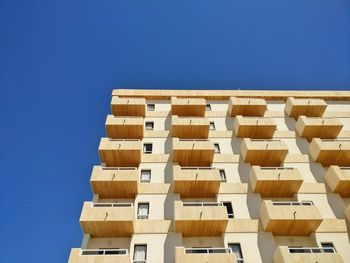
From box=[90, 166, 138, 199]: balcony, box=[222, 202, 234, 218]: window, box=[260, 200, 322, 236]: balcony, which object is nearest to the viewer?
box=[260, 200, 322, 236]: balcony

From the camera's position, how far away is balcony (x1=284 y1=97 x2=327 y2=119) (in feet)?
103

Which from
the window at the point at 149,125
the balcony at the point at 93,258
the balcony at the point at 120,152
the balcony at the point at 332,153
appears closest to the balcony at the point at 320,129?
the balcony at the point at 332,153

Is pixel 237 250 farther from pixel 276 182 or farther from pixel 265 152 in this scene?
pixel 265 152

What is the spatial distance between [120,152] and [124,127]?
143 inches

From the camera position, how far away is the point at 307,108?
31547 millimetres

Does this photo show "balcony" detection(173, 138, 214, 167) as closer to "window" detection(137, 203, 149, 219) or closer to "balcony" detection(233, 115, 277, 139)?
"balcony" detection(233, 115, 277, 139)

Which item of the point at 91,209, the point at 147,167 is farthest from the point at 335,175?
the point at 91,209

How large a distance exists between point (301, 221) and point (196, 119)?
13.1 m

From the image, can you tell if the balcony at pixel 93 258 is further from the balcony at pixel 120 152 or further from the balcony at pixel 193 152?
the balcony at pixel 193 152

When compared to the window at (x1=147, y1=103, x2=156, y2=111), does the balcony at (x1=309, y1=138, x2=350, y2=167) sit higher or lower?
lower

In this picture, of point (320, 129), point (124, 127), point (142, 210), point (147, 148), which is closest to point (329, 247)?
point (320, 129)

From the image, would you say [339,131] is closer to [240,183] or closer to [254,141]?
[254,141]

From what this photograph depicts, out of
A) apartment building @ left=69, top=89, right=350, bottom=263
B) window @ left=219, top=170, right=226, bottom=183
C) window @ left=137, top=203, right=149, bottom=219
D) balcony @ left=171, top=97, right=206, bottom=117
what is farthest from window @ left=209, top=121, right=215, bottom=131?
window @ left=137, top=203, right=149, bottom=219

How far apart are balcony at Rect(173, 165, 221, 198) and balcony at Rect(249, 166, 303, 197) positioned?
9.93 feet
